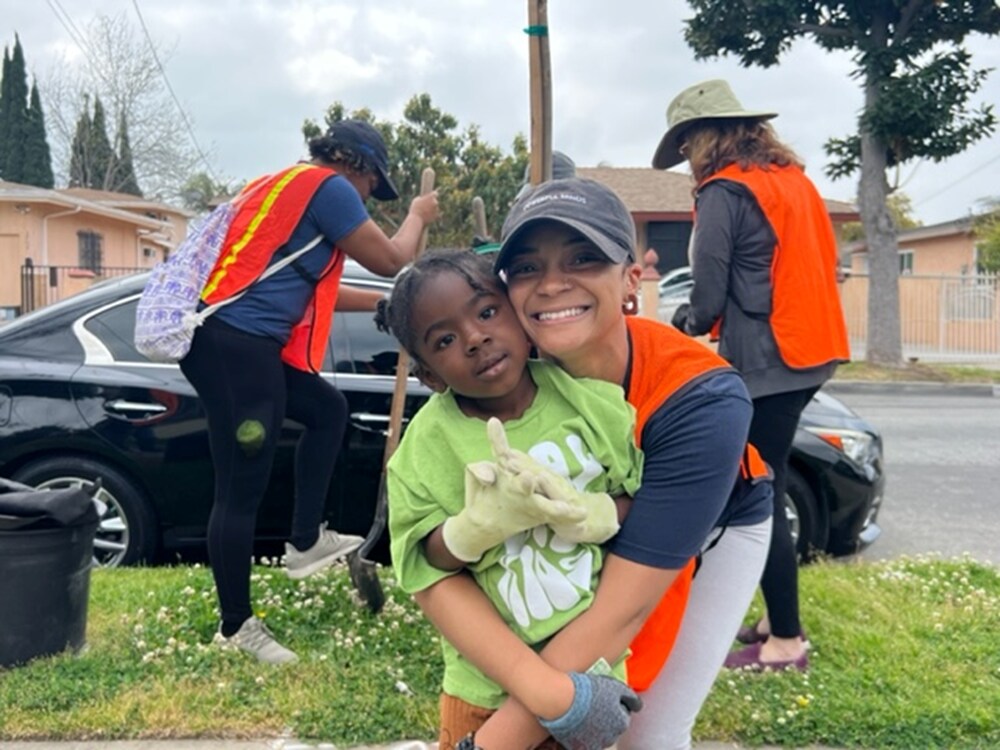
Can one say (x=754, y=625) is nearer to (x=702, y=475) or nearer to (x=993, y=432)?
(x=702, y=475)

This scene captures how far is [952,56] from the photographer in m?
15.1

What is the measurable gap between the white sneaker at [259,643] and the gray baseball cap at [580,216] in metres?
2.08

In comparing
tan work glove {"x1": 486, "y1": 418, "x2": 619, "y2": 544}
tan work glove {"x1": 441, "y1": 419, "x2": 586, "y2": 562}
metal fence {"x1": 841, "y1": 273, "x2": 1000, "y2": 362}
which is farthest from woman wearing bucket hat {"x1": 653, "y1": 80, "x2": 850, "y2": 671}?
metal fence {"x1": 841, "y1": 273, "x2": 1000, "y2": 362}

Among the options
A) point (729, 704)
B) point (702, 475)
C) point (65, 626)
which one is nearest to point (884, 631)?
point (729, 704)

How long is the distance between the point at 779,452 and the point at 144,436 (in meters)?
2.94

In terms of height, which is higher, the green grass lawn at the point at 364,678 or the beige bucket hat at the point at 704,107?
the beige bucket hat at the point at 704,107

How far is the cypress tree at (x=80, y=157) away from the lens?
41.6m

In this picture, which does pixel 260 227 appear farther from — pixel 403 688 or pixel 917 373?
pixel 917 373

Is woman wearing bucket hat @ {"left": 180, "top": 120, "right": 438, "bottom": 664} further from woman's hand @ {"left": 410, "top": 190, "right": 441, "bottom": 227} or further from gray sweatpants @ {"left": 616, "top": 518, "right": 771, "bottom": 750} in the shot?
gray sweatpants @ {"left": 616, "top": 518, "right": 771, "bottom": 750}

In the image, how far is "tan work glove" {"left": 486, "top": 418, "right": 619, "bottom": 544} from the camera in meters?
1.58

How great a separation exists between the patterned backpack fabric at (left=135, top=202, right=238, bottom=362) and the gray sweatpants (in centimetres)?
189

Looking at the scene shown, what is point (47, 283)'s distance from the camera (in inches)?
930

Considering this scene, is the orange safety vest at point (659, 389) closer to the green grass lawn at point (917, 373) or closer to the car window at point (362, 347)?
the car window at point (362, 347)

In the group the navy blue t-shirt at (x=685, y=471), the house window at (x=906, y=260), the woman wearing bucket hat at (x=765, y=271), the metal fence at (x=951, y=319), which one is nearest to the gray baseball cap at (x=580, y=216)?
the navy blue t-shirt at (x=685, y=471)
